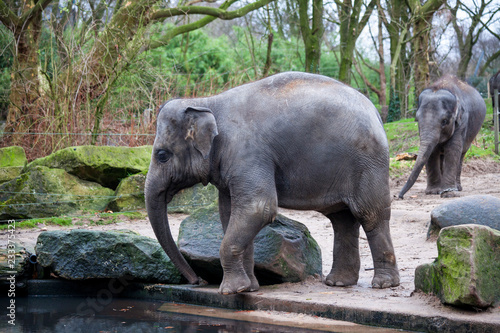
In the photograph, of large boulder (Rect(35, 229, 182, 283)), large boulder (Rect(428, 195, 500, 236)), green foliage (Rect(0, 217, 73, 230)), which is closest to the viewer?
large boulder (Rect(35, 229, 182, 283))

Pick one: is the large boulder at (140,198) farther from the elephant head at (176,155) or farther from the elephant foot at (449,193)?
the elephant head at (176,155)

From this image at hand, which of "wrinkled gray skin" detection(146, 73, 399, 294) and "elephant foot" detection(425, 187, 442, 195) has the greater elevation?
"wrinkled gray skin" detection(146, 73, 399, 294)

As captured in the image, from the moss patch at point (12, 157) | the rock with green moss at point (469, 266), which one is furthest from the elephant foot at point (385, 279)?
the moss patch at point (12, 157)

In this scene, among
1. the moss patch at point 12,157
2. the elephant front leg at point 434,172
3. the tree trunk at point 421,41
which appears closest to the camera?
the moss patch at point 12,157

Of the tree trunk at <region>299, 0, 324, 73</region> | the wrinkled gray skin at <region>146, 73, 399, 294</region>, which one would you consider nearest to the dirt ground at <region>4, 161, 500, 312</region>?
the wrinkled gray skin at <region>146, 73, 399, 294</region>

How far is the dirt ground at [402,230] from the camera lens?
5.96m

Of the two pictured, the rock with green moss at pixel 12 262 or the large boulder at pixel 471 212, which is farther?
the large boulder at pixel 471 212

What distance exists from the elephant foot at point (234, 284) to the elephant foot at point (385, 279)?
1.12 metres

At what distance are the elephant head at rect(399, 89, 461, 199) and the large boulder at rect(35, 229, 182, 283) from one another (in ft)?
20.7

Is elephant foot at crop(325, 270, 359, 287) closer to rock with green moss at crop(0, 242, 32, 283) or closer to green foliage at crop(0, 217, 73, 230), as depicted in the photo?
rock with green moss at crop(0, 242, 32, 283)

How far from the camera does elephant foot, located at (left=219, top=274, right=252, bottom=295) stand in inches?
205

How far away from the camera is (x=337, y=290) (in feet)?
18.0

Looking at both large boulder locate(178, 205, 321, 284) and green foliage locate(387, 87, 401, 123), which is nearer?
large boulder locate(178, 205, 321, 284)

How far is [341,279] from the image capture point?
5.70 m
